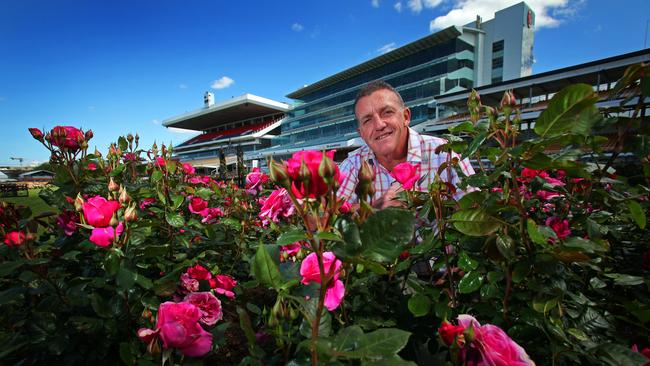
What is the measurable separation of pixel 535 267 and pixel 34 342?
955 millimetres

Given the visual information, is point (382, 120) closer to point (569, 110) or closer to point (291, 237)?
point (569, 110)

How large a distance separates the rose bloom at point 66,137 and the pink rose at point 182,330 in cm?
76

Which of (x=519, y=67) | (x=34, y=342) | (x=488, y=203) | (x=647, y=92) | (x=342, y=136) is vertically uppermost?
(x=519, y=67)

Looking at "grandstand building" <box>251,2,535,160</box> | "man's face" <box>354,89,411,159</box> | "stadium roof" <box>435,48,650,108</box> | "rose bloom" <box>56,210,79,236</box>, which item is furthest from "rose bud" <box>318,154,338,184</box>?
"grandstand building" <box>251,2,535,160</box>

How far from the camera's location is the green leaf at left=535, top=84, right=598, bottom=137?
1.31ft

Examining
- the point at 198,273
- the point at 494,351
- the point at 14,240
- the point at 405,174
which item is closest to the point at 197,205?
the point at 198,273

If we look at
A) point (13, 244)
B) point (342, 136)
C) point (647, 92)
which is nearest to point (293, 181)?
point (647, 92)

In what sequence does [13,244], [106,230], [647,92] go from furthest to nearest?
[13,244] → [106,230] → [647,92]

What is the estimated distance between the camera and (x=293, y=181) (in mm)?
367

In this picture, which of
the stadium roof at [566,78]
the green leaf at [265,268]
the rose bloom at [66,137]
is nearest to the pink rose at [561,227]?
the green leaf at [265,268]

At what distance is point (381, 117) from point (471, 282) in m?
0.98

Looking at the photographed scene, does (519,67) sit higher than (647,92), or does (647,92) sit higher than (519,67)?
(519,67)

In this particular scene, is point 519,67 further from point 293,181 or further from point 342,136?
point 293,181

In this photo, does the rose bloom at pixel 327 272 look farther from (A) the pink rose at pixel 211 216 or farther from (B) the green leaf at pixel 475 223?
(A) the pink rose at pixel 211 216
